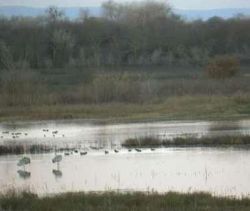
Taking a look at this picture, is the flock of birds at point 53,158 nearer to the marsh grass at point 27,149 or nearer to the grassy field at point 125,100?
the marsh grass at point 27,149

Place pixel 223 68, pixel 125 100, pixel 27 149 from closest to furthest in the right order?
pixel 27 149 → pixel 125 100 → pixel 223 68

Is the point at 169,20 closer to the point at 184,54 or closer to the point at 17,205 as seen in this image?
the point at 184,54

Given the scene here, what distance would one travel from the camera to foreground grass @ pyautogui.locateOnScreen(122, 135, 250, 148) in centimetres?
2525

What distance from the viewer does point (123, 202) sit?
12.8 metres

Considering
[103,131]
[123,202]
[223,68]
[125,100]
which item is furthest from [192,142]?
[223,68]

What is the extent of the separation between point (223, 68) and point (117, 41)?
85.5ft

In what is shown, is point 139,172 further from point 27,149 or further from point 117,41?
point 117,41

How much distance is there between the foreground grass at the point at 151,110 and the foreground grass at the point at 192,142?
Answer: 1071 centimetres

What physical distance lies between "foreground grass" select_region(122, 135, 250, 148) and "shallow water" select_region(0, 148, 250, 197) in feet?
4.06

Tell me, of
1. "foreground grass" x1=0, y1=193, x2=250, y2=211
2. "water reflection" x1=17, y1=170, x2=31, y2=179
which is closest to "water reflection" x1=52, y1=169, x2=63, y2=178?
"water reflection" x1=17, y1=170, x2=31, y2=179

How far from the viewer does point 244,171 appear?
1858cm

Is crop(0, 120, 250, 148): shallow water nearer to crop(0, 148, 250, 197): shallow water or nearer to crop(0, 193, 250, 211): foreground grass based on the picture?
crop(0, 148, 250, 197): shallow water

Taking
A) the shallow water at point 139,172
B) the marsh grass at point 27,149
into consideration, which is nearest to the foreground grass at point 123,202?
the shallow water at point 139,172

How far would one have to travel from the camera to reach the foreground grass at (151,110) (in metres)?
38.0
